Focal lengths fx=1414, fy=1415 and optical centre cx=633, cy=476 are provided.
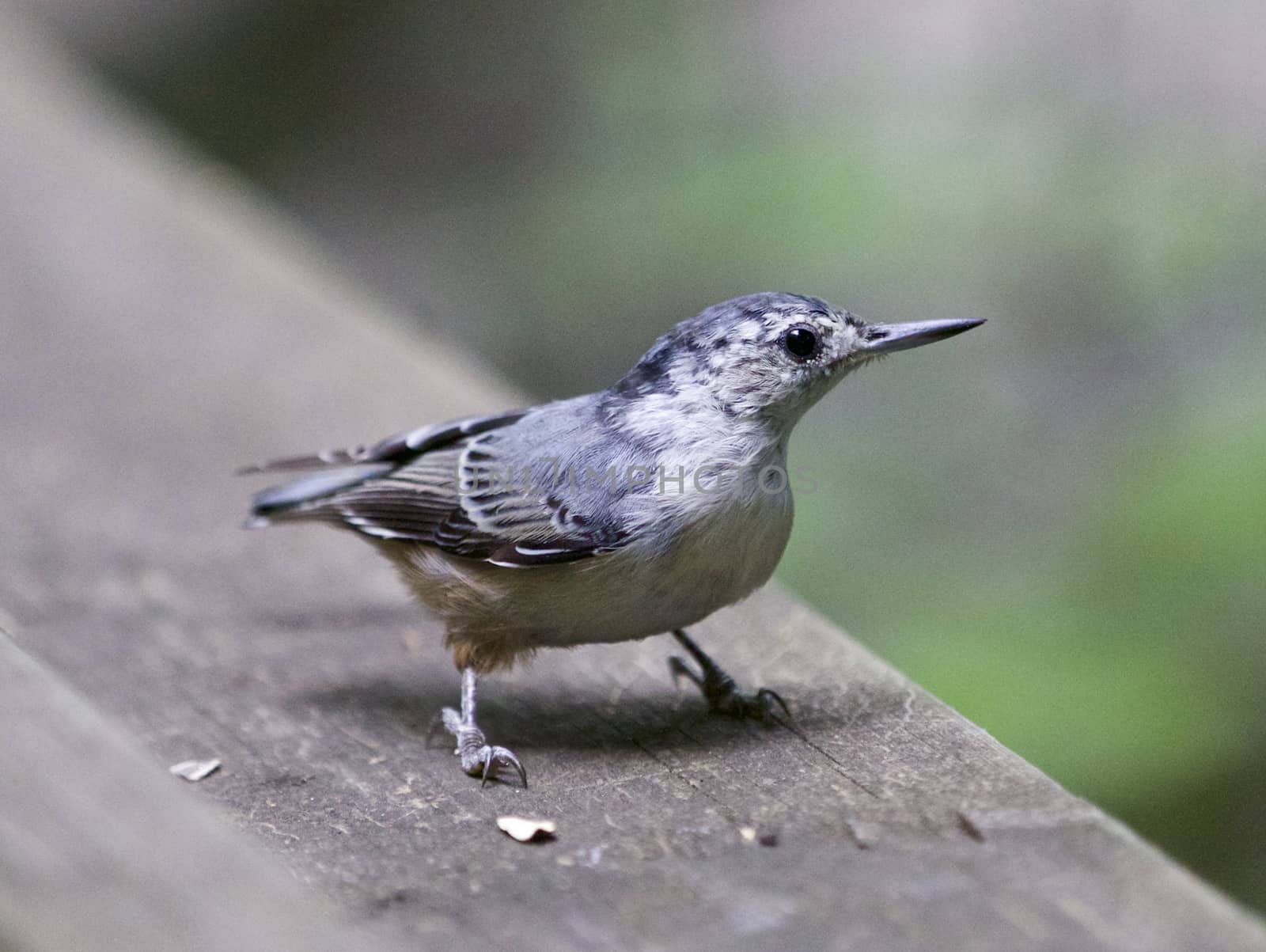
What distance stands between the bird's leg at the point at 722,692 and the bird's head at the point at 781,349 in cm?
55

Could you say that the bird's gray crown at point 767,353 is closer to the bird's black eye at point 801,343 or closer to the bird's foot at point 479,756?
the bird's black eye at point 801,343

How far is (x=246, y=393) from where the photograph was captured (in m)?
4.80

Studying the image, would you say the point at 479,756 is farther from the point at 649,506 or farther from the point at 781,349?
the point at 781,349

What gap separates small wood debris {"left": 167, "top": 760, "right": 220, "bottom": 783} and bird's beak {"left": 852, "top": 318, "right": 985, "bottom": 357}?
63.5 inches

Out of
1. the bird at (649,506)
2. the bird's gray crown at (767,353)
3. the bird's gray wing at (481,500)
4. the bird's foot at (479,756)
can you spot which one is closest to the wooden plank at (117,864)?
the bird's foot at (479,756)

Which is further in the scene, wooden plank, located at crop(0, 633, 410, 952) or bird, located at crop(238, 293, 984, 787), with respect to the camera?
bird, located at crop(238, 293, 984, 787)

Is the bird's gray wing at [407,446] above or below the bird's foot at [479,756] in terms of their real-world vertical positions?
above

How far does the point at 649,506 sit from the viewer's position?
3.00m

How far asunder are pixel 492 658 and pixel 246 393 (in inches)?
77.6

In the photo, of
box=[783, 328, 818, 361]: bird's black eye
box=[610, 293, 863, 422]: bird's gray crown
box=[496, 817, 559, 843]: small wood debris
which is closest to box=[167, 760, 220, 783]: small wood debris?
box=[496, 817, 559, 843]: small wood debris

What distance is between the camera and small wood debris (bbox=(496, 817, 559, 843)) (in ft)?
8.05

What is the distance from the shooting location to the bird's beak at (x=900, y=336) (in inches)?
120

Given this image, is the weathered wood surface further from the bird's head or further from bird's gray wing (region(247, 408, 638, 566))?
the bird's head

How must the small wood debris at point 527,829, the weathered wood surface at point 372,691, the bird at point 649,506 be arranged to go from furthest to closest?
the bird at point 649,506
the small wood debris at point 527,829
the weathered wood surface at point 372,691
